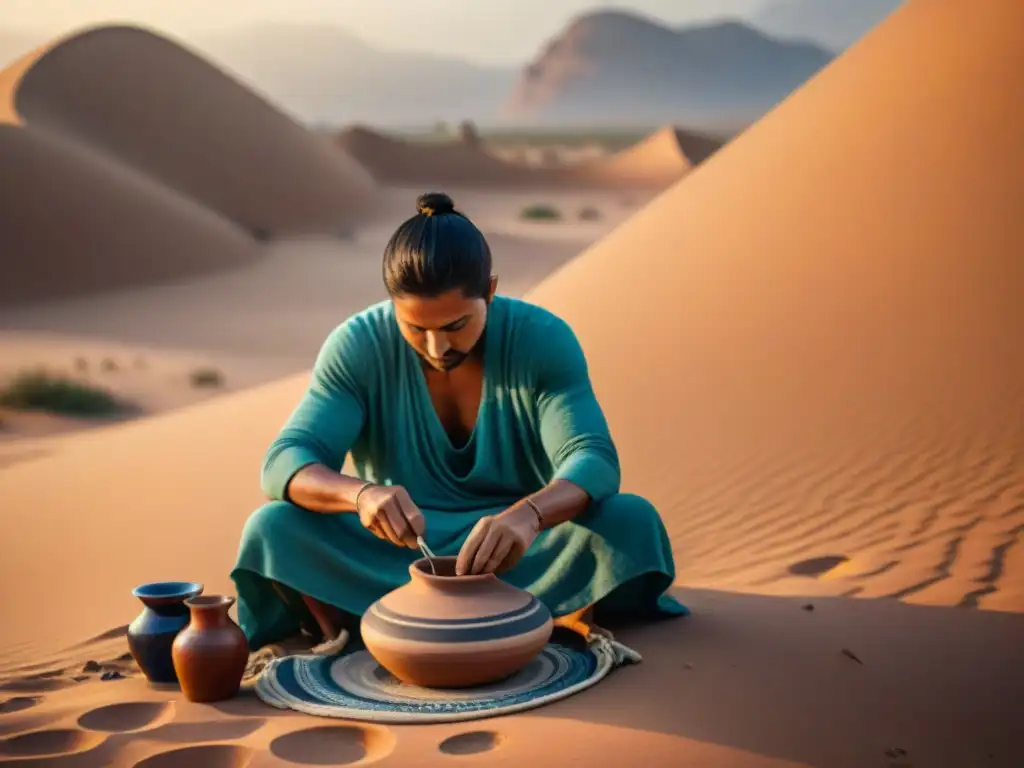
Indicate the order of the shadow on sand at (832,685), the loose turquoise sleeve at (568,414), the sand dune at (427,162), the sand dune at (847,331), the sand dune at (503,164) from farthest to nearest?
the sand dune at (427,162), the sand dune at (503,164), the sand dune at (847,331), the loose turquoise sleeve at (568,414), the shadow on sand at (832,685)

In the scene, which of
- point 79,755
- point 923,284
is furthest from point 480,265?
point 923,284

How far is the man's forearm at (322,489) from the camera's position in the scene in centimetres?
400

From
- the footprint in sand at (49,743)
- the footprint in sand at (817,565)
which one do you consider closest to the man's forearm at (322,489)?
the footprint in sand at (49,743)

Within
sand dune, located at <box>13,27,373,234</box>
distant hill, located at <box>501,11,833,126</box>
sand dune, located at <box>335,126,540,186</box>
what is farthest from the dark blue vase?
distant hill, located at <box>501,11,833,126</box>

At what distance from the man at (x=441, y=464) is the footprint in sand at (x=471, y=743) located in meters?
0.52

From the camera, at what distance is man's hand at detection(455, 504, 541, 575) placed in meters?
3.78

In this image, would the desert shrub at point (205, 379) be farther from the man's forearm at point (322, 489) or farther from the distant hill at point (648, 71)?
the distant hill at point (648, 71)

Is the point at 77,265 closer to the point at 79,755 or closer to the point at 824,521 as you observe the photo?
the point at 824,521

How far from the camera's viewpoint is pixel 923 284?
8820 mm

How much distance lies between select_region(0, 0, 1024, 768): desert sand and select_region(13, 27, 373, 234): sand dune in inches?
635

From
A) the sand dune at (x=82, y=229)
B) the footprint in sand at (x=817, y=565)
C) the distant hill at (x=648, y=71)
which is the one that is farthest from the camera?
the distant hill at (x=648, y=71)

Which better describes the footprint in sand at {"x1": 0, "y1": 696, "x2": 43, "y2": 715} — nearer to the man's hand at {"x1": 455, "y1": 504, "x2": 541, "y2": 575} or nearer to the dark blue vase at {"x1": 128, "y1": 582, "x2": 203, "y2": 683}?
the dark blue vase at {"x1": 128, "y1": 582, "x2": 203, "y2": 683}

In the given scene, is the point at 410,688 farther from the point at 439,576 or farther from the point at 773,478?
the point at 773,478

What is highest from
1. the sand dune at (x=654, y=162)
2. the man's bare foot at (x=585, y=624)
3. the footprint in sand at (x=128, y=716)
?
the sand dune at (x=654, y=162)
